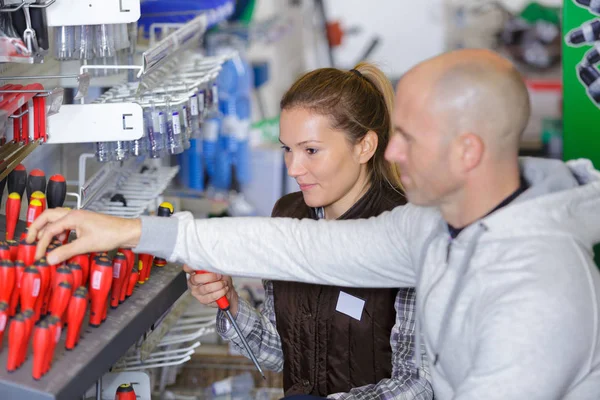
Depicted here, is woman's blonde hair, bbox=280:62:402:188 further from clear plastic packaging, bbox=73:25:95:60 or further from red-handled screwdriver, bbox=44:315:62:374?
red-handled screwdriver, bbox=44:315:62:374

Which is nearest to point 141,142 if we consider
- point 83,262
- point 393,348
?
point 83,262

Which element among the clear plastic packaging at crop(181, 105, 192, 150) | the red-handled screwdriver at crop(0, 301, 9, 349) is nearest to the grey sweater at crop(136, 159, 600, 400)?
the red-handled screwdriver at crop(0, 301, 9, 349)

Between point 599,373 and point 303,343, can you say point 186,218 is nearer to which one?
point 303,343

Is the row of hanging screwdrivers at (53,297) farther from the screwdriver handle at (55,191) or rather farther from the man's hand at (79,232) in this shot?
the screwdriver handle at (55,191)

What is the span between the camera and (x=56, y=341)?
1491 millimetres

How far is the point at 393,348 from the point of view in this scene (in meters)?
2.18

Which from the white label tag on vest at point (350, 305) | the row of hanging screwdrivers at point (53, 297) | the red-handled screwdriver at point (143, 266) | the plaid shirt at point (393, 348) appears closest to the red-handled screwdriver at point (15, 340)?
the row of hanging screwdrivers at point (53, 297)

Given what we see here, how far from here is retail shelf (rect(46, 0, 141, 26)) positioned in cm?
214

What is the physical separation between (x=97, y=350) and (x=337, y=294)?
2.72 feet

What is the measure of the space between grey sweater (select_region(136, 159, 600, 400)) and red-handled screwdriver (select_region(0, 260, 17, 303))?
27 centimetres

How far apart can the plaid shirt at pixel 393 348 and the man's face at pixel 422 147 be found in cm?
62

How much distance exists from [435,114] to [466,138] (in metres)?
0.08

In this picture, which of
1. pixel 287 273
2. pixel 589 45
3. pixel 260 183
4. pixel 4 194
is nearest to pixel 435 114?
pixel 287 273

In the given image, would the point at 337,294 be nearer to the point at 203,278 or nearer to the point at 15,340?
the point at 203,278
